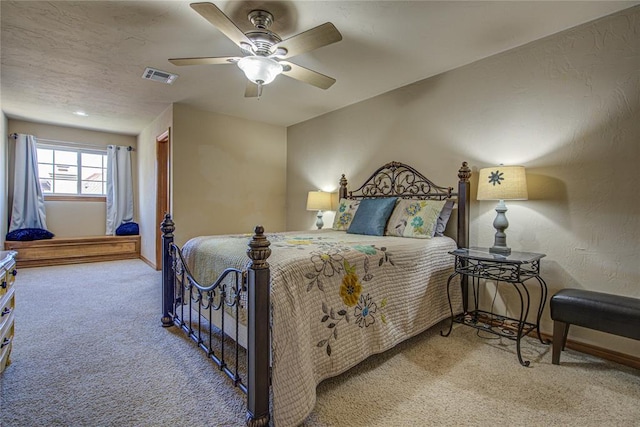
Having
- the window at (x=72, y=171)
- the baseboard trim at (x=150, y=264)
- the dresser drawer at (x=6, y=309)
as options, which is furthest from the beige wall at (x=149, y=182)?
the dresser drawer at (x=6, y=309)

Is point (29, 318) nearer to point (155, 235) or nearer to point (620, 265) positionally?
point (155, 235)

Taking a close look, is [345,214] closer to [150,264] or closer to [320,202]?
[320,202]

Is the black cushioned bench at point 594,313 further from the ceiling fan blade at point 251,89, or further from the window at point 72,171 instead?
the window at point 72,171

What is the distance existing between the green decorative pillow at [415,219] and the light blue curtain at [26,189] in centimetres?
600

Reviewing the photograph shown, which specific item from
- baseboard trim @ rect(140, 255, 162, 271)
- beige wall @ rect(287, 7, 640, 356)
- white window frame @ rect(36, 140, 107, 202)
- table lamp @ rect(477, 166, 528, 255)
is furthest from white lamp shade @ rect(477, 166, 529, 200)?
white window frame @ rect(36, 140, 107, 202)

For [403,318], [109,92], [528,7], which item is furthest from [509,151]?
[109,92]

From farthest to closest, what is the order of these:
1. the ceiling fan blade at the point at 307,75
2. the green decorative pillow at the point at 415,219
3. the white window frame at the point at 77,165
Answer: the white window frame at the point at 77,165, the green decorative pillow at the point at 415,219, the ceiling fan blade at the point at 307,75

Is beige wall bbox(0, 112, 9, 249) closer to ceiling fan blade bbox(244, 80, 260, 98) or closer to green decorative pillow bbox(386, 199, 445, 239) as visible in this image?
ceiling fan blade bbox(244, 80, 260, 98)

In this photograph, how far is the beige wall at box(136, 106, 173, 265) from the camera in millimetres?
4711

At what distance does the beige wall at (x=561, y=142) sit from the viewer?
6.94 ft

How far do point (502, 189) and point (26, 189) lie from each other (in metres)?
6.99

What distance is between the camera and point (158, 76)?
320 centimetres

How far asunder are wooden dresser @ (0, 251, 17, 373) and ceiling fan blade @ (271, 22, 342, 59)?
2119 millimetres

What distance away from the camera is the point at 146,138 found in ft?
17.7
